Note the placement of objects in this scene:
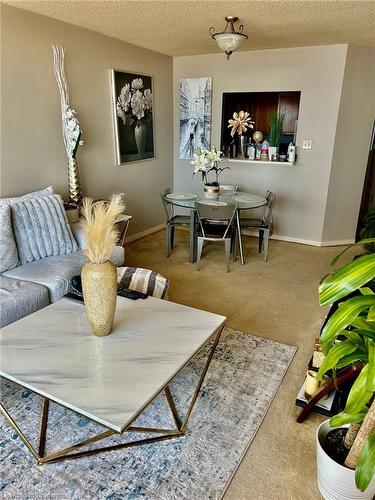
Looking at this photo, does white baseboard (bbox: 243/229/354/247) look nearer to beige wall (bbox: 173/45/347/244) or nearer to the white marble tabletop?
beige wall (bbox: 173/45/347/244)

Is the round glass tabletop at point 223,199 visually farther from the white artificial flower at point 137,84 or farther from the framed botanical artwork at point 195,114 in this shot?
the white artificial flower at point 137,84

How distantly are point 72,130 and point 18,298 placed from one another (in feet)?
5.74

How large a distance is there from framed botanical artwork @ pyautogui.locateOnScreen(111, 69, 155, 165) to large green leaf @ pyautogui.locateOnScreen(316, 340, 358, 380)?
352 centimetres

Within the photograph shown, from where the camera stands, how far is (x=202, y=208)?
3691mm

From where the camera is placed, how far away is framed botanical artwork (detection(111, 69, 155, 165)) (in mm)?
4121

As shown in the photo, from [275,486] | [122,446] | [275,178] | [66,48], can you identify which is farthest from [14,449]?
[275,178]

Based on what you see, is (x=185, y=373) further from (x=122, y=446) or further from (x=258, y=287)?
(x=258, y=287)

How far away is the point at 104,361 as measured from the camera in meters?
1.66

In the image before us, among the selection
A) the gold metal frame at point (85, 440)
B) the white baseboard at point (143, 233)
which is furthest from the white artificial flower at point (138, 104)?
the gold metal frame at point (85, 440)

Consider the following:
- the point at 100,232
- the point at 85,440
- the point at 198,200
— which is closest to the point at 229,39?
the point at 198,200

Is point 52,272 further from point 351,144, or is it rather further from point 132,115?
point 351,144

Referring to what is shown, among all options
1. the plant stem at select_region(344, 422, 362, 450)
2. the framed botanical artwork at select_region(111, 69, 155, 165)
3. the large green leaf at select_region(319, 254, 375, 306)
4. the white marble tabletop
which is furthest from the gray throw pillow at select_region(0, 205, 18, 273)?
the plant stem at select_region(344, 422, 362, 450)

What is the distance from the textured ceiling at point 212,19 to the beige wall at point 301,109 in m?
0.29

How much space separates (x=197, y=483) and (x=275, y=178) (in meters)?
3.90
